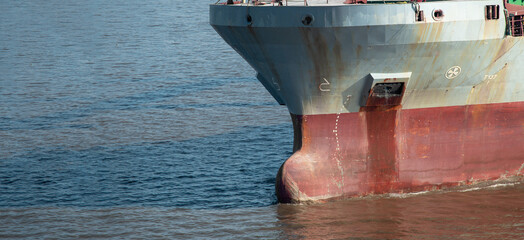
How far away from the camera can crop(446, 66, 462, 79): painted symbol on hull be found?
1767 centimetres

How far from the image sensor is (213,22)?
18406mm

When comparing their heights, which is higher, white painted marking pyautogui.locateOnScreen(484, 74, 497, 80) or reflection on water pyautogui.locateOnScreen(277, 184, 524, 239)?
white painted marking pyautogui.locateOnScreen(484, 74, 497, 80)

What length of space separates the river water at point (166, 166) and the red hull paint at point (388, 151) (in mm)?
452

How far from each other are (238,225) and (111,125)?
1142cm

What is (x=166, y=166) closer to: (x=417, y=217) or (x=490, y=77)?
(x=417, y=217)

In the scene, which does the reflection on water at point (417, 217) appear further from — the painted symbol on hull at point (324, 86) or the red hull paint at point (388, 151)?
the painted symbol on hull at point (324, 86)

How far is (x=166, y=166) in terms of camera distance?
21234 millimetres

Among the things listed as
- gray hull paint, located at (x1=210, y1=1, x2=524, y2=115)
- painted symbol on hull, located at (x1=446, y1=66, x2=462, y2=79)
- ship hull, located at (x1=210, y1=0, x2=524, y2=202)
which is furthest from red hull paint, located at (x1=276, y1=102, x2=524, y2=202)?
painted symbol on hull, located at (x1=446, y1=66, x2=462, y2=79)

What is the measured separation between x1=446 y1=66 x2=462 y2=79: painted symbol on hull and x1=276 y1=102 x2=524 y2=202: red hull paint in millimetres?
952

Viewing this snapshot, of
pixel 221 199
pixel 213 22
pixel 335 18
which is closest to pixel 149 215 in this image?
pixel 221 199

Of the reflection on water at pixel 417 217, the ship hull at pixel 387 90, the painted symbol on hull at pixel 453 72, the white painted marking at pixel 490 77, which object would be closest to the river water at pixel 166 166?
the reflection on water at pixel 417 217

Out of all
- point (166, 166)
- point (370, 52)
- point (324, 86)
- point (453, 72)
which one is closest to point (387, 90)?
point (370, 52)

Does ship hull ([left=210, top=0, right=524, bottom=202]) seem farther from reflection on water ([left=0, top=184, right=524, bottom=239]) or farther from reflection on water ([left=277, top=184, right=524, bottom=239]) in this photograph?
reflection on water ([left=0, top=184, right=524, bottom=239])

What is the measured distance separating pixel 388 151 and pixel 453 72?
252cm
